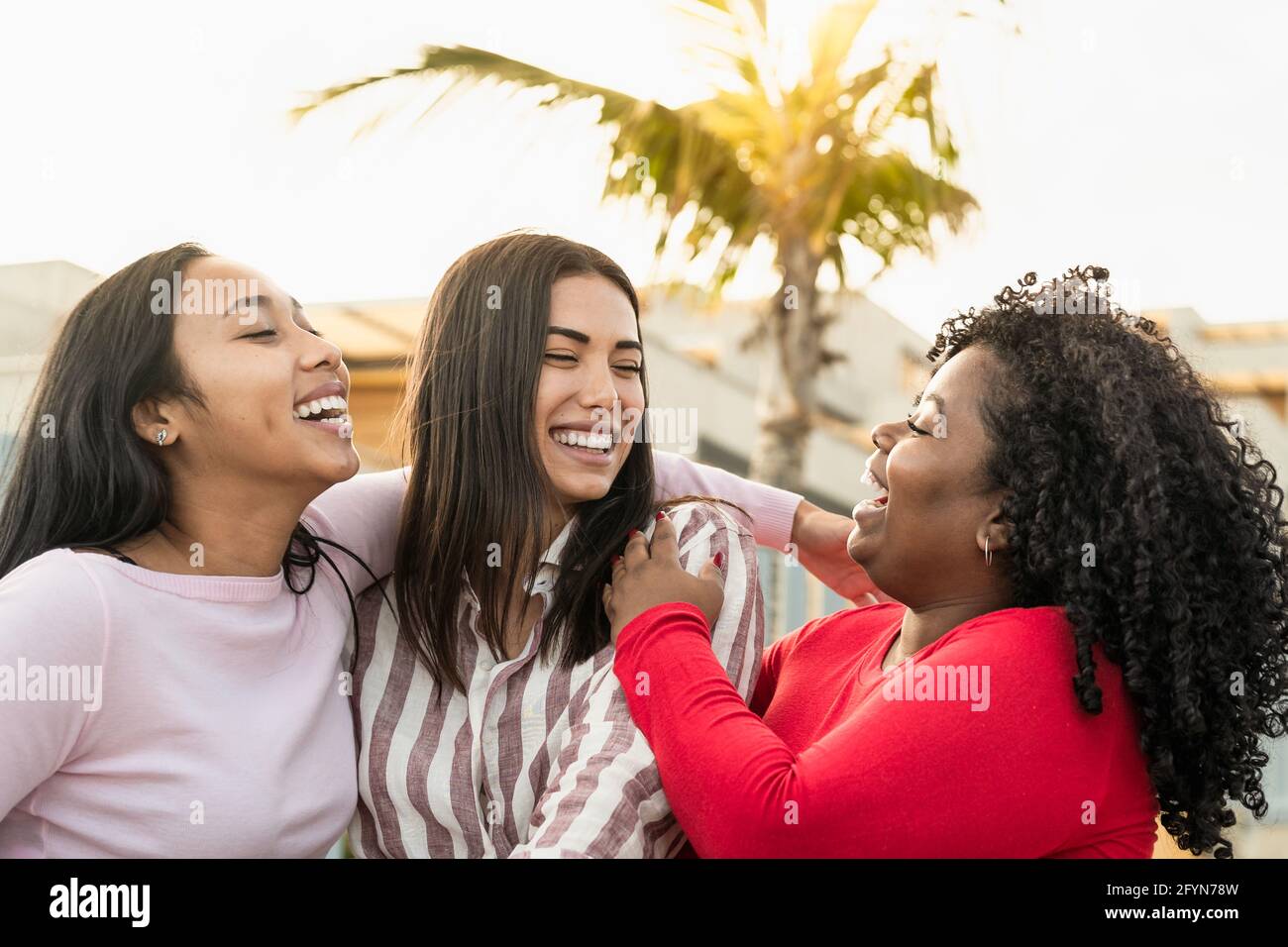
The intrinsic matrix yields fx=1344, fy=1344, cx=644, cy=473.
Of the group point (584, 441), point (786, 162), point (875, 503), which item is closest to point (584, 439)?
point (584, 441)

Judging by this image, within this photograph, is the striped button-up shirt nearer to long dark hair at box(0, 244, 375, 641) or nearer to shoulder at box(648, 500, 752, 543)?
shoulder at box(648, 500, 752, 543)

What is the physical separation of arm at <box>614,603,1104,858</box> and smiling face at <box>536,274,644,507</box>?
0.68 m

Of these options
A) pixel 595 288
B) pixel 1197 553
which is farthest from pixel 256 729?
pixel 1197 553

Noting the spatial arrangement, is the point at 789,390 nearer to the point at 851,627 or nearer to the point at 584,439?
the point at 851,627

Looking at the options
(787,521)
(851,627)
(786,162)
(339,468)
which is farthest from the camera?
(786,162)

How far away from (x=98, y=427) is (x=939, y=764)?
64.4 inches

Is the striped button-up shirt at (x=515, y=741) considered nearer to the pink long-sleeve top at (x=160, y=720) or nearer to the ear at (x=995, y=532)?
the pink long-sleeve top at (x=160, y=720)

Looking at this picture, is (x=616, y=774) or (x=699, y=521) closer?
(x=616, y=774)

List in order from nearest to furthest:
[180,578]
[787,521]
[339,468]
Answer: [180,578]
[339,468]
[787,521]

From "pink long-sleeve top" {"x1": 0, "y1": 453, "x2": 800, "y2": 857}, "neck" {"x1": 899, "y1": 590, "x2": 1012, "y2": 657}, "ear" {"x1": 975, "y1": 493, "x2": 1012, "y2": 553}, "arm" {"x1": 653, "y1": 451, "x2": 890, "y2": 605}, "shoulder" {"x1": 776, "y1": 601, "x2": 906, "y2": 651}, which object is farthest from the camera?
"arm" {"x1": 653, "y1": 451, "x2": 890, "y2": 605}

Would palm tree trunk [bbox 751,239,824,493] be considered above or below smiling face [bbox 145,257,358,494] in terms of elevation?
above

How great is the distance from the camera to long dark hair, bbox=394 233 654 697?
2.63 m

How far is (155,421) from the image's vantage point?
256 cm

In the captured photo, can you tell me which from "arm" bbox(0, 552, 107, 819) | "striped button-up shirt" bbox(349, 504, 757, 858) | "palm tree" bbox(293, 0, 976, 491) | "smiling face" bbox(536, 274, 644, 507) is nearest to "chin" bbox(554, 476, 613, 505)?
"smiling face" bbox(536, 274, 644, 507)
